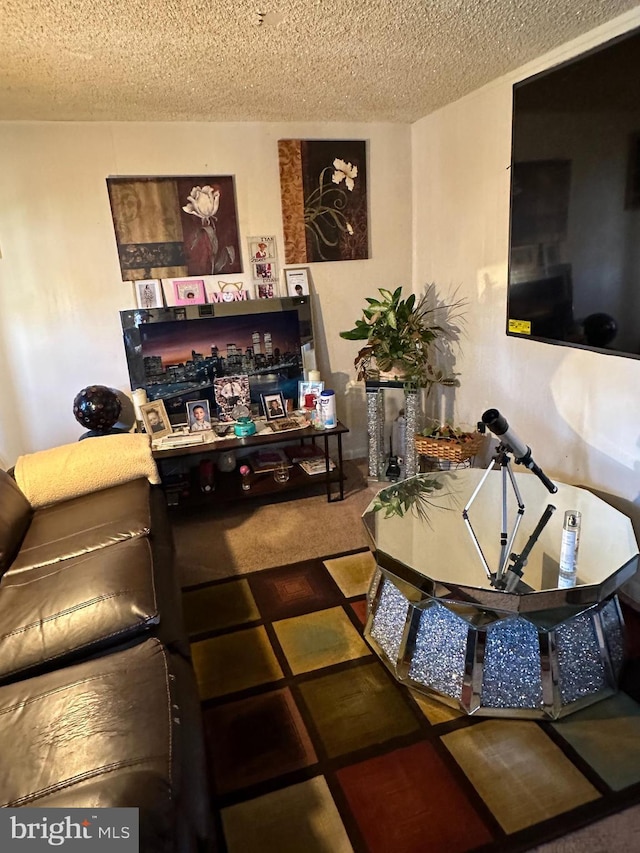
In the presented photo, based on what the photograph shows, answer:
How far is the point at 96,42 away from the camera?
199 cm

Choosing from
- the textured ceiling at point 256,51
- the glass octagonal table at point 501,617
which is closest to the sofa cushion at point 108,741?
the glass octagonal table at point 501,617

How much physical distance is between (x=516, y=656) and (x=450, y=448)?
57.2 inches

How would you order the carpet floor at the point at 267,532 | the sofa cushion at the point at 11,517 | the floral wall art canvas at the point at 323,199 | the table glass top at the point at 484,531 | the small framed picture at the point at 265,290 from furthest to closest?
the small framed picture at the point at 265,290
the floral wall art canvas at the point at 323,199
the carpet floor at the point at 267,532
the sofa cushion at the point at 11,517
the table glass top at the point at 484,531

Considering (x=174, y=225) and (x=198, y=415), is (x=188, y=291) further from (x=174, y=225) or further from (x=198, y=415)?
(x=198, y=415)

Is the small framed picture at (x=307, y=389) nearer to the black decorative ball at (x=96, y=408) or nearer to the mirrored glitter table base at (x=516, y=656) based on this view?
the black decorative ball at (x=96, y=408)

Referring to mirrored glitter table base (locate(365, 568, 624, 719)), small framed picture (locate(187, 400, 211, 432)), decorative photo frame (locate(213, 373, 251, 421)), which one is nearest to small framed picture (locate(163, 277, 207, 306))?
decorative photo frame (locate(213, 373, 251, 421))

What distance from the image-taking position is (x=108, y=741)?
1108 mm

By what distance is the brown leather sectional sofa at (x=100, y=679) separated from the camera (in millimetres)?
1024

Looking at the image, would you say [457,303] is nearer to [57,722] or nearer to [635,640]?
[635,640]

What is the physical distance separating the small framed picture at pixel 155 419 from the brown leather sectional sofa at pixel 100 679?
3.58 feet

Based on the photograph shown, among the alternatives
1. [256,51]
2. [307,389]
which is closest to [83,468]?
[307,389]

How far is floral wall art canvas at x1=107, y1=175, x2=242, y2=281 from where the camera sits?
124 inches

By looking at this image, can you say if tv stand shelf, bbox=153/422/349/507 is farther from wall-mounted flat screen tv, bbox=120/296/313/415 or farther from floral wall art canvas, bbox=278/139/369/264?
floral wall art canvas, bbox=278/139/369/264

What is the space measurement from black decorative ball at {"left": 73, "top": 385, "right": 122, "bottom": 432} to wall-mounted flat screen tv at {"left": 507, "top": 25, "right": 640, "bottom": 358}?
224 centimetres
